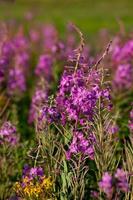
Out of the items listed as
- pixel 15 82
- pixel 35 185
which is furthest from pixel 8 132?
pixel 15 82

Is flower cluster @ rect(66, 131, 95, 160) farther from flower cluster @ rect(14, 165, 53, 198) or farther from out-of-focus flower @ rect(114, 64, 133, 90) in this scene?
out-of-focus flower @ rect(114, 64, 133, 90)

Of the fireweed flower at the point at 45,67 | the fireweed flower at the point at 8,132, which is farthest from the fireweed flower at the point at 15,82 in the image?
the fireweed flower at the point at 8,132

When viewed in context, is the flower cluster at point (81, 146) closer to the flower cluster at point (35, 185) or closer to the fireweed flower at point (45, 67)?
the flower cluster at point (35, 185)

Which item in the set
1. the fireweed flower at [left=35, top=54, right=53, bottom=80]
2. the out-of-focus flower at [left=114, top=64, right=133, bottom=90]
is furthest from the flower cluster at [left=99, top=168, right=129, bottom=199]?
the fireweed flower at [left=35, top=54, right=53, bottom=80]

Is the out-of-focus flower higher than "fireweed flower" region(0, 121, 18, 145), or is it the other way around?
the out-of-focus flower

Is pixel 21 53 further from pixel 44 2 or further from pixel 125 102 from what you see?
pixel 44 2

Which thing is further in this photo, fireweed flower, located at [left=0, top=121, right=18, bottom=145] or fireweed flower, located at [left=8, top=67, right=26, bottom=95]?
fireweed flower, located at [left=8, top=67, right=26, bottom=95]

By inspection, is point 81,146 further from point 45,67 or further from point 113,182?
point 45,67

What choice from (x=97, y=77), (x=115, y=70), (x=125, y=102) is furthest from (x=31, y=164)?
(x=115, y=70)

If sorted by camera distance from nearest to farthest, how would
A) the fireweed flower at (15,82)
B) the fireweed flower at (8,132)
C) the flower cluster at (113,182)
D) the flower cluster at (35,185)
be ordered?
A: the flower cluster at (113,182)
the flower cluster at (35,185)
the fireweed flower at (8,132)
the fireweed flower at (15,82)
